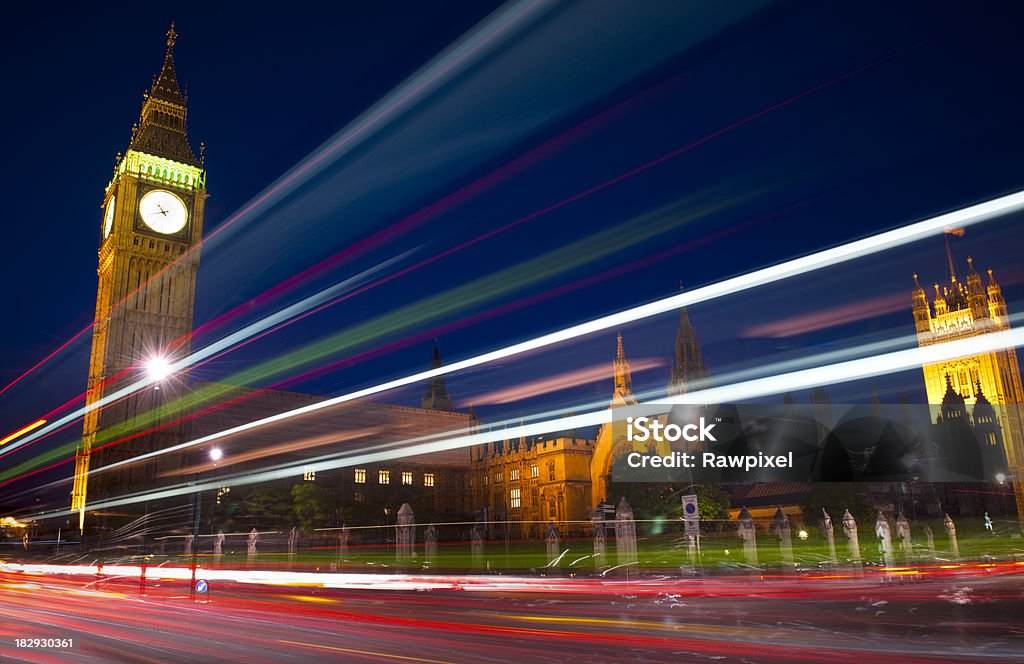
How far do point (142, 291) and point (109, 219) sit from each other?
11.4 m

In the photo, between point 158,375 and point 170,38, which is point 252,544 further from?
point 170,38

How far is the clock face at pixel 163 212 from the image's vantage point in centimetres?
7975

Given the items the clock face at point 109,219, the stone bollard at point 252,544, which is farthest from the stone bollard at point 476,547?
the clock face at point 109,219

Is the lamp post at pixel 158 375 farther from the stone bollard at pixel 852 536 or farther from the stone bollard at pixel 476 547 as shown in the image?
the stone bollard at pixel 852 536

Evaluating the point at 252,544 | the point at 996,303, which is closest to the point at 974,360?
the point at 996,303

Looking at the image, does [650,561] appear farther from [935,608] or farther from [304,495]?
[304,495]

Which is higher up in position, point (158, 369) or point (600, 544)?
point (158, 369)

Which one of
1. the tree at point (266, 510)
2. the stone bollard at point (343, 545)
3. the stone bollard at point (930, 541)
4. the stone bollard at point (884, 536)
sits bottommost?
the stone bollard at point (930, 541)

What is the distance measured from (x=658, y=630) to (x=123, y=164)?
85.0 metres

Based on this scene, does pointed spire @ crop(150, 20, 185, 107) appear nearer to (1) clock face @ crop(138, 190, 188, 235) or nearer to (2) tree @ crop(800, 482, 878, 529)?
(1) clock face @ crop(138, 190, 188, 235)

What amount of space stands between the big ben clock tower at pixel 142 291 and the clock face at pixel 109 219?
0.15 m

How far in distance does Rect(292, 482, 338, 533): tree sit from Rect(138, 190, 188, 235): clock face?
34652 mm

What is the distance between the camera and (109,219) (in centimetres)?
8262

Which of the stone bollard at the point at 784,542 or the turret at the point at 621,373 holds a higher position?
A: the turret at the point at 621,373
